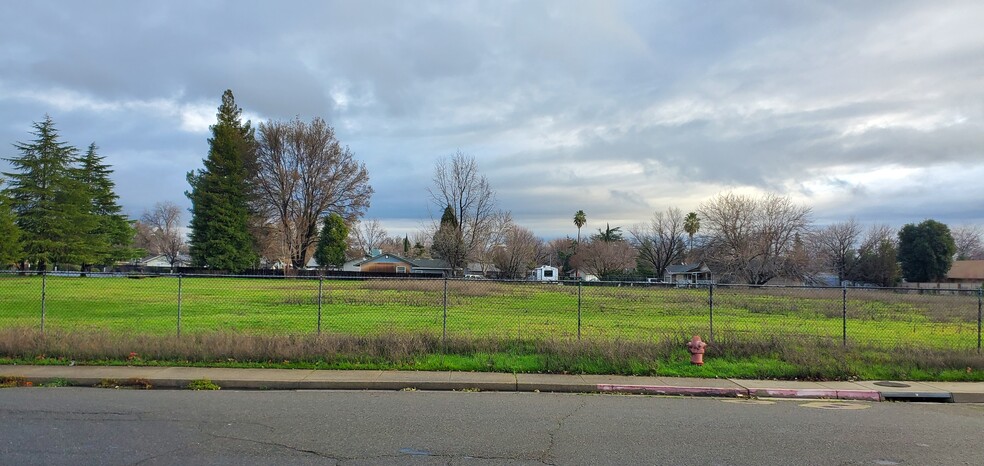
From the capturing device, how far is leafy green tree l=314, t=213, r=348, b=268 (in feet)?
249

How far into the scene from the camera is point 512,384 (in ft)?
32.5

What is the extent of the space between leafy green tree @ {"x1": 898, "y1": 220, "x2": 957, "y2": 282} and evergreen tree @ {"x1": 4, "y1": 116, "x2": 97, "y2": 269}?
3521 inches

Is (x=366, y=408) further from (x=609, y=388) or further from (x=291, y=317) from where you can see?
(x=291, y=317)

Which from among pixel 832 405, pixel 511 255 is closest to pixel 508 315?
pixel 832 405

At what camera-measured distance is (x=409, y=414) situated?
7.80m

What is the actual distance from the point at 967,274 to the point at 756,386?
8366cm

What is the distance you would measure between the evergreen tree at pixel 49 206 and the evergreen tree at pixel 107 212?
189 inches

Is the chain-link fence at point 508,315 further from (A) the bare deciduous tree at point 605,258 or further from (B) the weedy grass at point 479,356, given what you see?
(A) the bare deciduous tree at point 605,258

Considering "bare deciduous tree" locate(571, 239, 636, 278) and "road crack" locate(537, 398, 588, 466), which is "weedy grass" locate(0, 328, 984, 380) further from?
"bare deciduous tree" locate(571, 239, 636, 278)

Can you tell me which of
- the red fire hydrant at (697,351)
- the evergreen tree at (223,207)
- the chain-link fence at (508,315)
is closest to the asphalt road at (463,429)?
the red fire hydrant at (697,351)

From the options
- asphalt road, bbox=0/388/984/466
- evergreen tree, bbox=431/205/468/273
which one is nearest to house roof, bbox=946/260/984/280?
evergreen tree, bbox=431/205/468/273

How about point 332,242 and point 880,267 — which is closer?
point 880,267

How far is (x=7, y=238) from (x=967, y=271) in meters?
101

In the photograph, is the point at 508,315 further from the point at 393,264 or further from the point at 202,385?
the point at 393,264
